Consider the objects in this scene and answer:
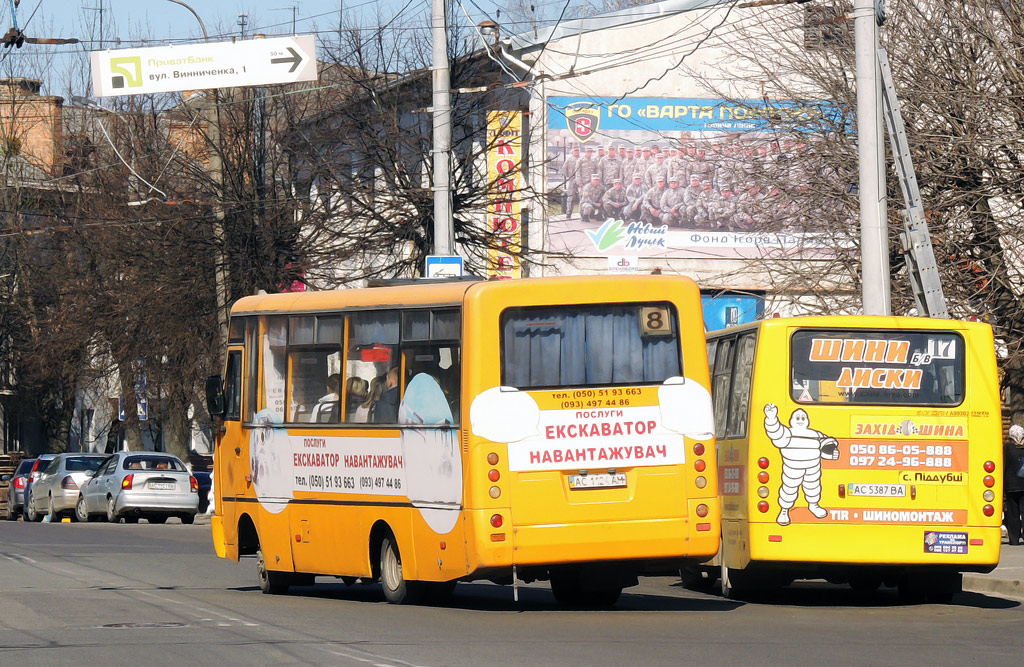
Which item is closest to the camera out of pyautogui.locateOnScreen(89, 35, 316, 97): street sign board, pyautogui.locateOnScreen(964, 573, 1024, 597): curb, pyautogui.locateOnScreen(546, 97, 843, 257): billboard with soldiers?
pyautogui.locateOnScreen(964, 573, 1024, 597): curb

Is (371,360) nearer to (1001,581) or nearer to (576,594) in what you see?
(576,594)

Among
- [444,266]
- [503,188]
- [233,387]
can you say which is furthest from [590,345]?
[503,188]

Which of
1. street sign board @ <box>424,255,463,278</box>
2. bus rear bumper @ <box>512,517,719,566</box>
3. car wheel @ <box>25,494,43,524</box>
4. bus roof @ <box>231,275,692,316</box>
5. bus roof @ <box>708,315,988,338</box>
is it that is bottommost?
car wheel @ <box>25,494,43,524</box>

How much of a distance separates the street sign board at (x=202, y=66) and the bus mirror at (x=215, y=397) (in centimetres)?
516

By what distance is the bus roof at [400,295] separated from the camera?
42.9 feet

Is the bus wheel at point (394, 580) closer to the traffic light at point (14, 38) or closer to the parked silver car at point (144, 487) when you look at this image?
the traffic light at point (14, 38)

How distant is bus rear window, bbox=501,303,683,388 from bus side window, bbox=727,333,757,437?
4.39 feet

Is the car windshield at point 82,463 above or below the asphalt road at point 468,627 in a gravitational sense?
above

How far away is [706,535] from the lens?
1295 cm

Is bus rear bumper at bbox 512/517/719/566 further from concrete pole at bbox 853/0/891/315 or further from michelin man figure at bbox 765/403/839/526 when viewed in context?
concrete pole at bbox 853/0/891/315

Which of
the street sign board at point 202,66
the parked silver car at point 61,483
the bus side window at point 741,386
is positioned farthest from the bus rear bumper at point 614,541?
the parked silver car at point 61,483

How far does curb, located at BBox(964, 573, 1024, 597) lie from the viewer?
50.3 ft

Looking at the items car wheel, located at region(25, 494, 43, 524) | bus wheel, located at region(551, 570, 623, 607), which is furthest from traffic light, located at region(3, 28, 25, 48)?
bus wheel, located at region(551, 570, 623, 607)

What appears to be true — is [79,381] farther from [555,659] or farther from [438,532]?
[555,659]
